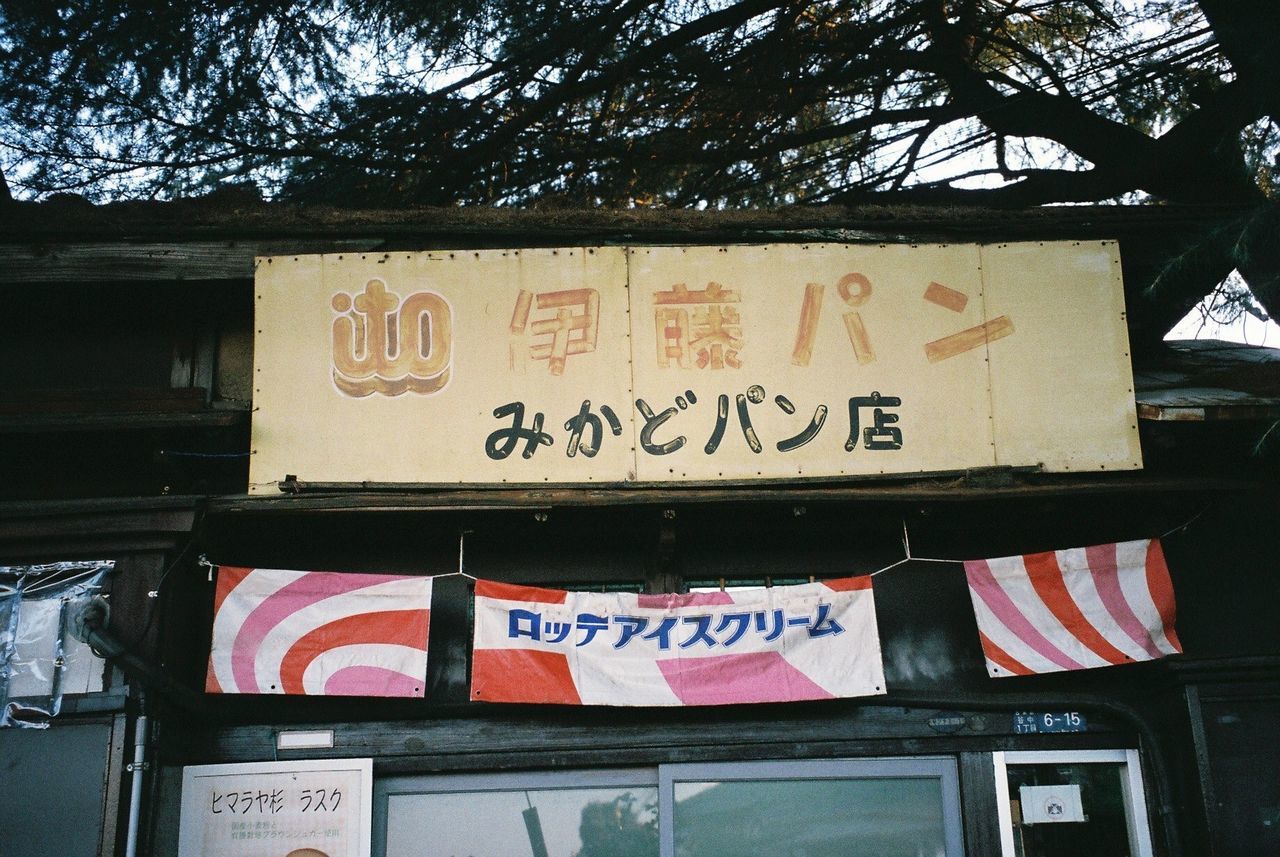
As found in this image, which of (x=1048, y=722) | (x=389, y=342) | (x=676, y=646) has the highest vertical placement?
(x=389, y=342)

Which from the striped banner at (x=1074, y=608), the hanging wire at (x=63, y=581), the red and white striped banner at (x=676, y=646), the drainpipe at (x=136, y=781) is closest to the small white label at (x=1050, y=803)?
the striped banner at (x=1074, y=608)

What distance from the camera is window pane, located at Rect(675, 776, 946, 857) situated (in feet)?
22.6

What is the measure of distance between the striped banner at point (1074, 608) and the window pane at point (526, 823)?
2659 millimetres

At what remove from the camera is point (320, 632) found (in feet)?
22.4

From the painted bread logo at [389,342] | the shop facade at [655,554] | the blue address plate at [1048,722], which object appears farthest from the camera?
the painted bread logo at [389,342]

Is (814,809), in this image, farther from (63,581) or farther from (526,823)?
(63,581)

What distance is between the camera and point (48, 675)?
21.4 feet

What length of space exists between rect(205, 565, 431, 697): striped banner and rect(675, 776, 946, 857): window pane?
6.92 feet

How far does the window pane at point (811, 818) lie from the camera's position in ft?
22.6

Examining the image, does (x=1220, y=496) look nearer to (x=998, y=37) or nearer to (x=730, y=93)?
(x=998, y=37)

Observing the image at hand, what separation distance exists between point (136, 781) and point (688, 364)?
14.6 ft

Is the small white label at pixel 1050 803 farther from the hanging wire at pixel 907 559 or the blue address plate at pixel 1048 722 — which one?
the hanging wire at pixel 907 559

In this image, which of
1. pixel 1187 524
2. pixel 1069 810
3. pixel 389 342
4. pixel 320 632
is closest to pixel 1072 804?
pixel 1069 810

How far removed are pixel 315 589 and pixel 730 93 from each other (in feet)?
20.3
